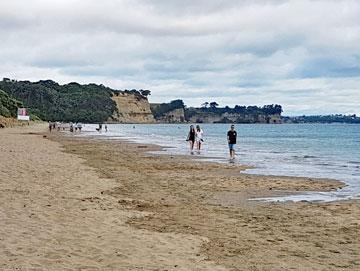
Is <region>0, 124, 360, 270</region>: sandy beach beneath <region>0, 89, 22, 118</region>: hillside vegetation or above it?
beneath

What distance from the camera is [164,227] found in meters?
8.55

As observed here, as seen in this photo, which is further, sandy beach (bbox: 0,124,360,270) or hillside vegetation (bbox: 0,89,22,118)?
hillside vegetation (bbox: 0,89,22,118)

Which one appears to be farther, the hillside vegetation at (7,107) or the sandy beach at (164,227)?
the hillside vegetation at (7,107)

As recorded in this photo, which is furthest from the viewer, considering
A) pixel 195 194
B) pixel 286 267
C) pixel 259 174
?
pixel 259 174

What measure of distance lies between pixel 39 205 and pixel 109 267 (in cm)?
416

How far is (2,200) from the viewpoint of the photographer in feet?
32.8

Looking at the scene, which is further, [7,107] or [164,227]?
[7,107]

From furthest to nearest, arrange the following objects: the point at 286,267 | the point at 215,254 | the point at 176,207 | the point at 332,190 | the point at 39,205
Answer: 1. the point at 332,190
2. the point at 176,207
3. the point at 39,205
4. the point at 215,254
5. the point at 286,267

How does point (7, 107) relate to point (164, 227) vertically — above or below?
above

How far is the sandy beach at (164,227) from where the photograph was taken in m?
6.45

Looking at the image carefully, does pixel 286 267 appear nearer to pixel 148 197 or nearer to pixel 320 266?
pixel 320 266

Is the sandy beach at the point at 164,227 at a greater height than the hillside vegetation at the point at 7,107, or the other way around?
the hillside vegetation at the point at 7,107

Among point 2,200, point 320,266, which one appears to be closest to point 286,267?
point 320,266

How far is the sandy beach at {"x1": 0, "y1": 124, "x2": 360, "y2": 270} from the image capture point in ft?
21.2
